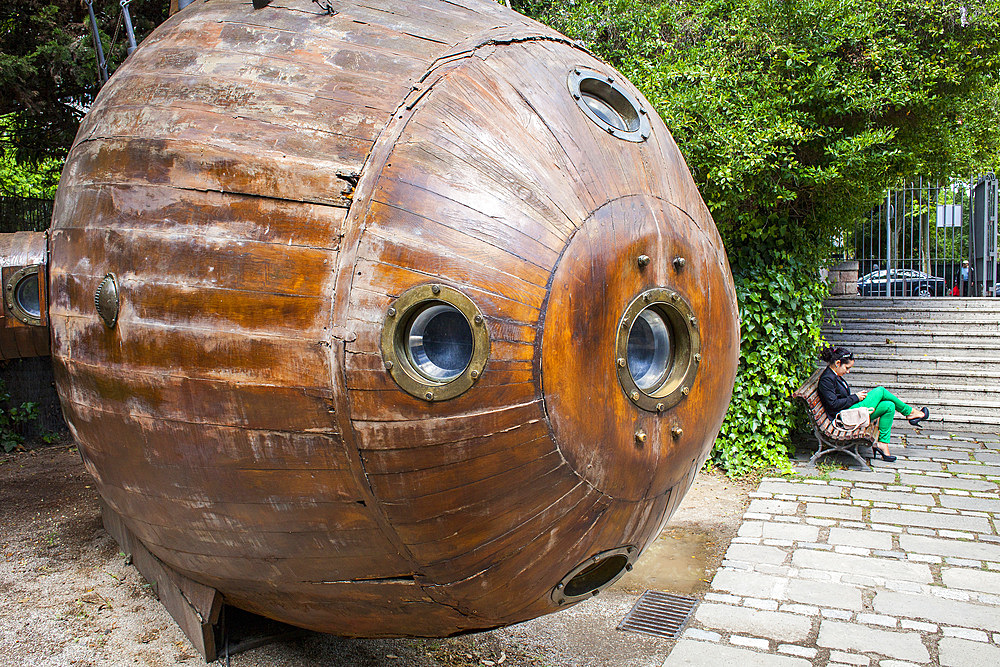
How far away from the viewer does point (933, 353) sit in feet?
35.0

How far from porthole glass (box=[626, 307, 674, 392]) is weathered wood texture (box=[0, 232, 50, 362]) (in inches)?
117

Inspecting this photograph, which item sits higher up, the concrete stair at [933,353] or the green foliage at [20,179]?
the green foliage at [20,179]

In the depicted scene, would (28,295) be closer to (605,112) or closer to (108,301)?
(108,301)

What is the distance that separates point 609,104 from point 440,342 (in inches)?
44.9

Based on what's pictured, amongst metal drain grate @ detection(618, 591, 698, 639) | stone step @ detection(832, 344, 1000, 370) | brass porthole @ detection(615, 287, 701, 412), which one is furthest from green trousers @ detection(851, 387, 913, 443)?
brass porthole @ detection(615, 287, 701, 412)

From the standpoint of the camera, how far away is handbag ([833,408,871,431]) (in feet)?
24.2

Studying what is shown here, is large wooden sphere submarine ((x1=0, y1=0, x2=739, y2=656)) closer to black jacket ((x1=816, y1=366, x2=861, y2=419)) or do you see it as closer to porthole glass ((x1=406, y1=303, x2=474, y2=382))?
porthole glass ((x1=406, y1=303, x2=474, y2=382))

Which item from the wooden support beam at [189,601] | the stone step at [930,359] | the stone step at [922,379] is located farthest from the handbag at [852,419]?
the wooden support beam at [189,601]

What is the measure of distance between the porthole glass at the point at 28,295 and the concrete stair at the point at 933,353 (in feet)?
26.2

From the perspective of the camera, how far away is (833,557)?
515 cm

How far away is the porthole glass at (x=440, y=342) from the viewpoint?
82.9 inches

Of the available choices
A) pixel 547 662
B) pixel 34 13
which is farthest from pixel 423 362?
pixel 34 13

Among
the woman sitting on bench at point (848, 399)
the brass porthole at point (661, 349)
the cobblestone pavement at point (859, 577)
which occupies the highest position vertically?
the brass porthole at point (661, 349)

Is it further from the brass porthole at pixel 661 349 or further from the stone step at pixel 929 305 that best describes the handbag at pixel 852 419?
the brass porthole at pixel 661 349
